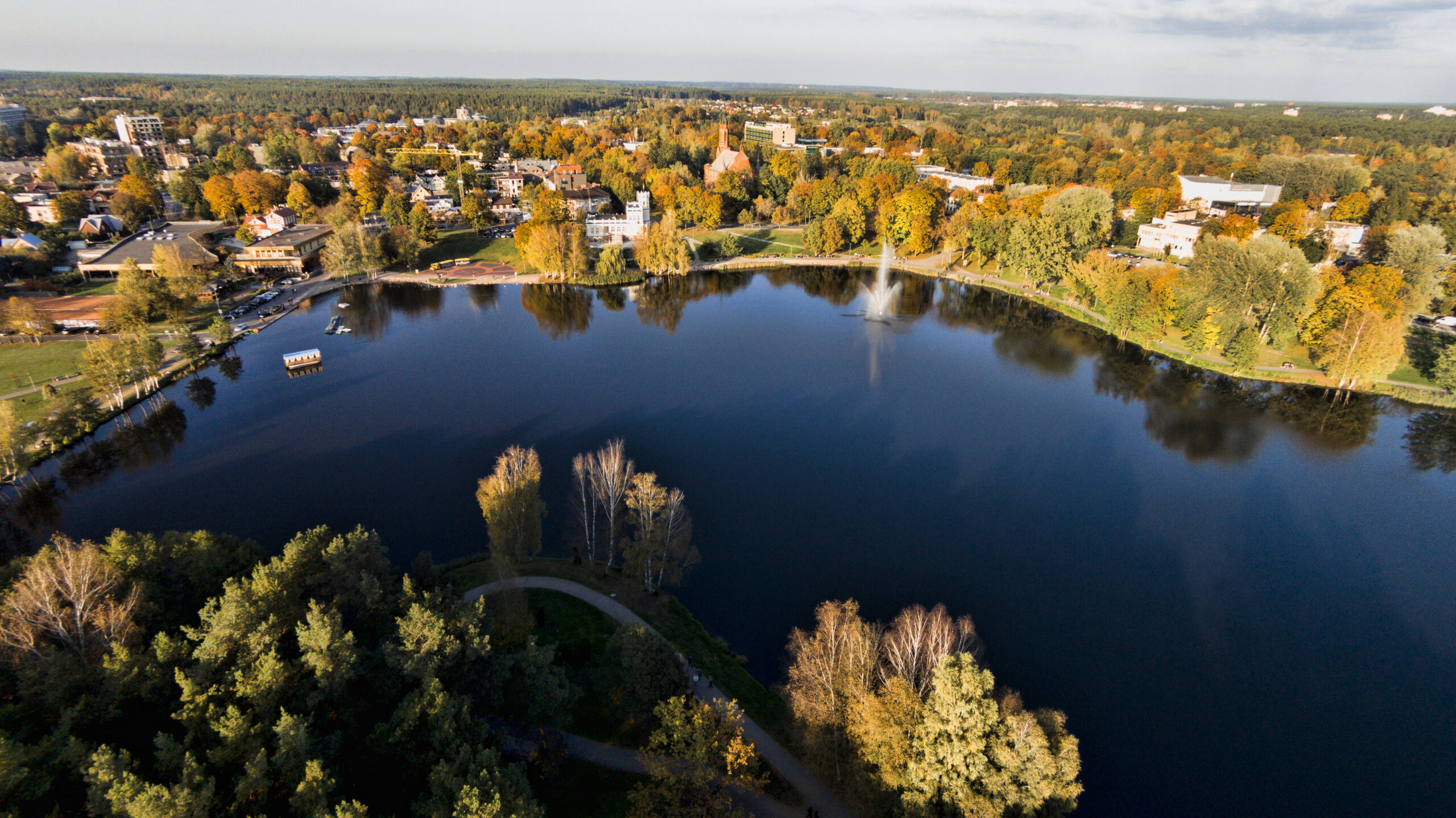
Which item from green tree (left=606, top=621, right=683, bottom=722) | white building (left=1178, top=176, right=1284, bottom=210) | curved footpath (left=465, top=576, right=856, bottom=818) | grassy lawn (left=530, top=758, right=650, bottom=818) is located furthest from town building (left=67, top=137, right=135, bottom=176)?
white building (left=1178, top=176, right=1284, bottom=210)

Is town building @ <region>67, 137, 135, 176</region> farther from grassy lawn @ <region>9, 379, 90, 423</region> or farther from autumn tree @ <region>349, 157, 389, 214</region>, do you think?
grassy lawn @ <region>9, 379, 90, 423</region>

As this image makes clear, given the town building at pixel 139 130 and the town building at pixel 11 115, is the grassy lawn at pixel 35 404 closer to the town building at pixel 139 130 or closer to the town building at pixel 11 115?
the town building at pixel 139 130

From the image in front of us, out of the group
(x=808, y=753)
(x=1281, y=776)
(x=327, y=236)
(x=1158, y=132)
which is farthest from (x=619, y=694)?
(x=1158, y=132)

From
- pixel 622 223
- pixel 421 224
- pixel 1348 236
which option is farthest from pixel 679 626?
pixel 1348 236

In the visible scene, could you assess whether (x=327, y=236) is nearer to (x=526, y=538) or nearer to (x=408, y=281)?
(x=408, y=281)

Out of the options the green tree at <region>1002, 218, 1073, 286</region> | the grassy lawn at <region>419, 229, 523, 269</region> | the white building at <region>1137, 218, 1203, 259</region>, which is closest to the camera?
the green tree at <region>1002, 218, 1073, 286</region>

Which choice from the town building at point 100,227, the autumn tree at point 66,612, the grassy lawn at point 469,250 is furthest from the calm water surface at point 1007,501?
the town building at point 100,227
